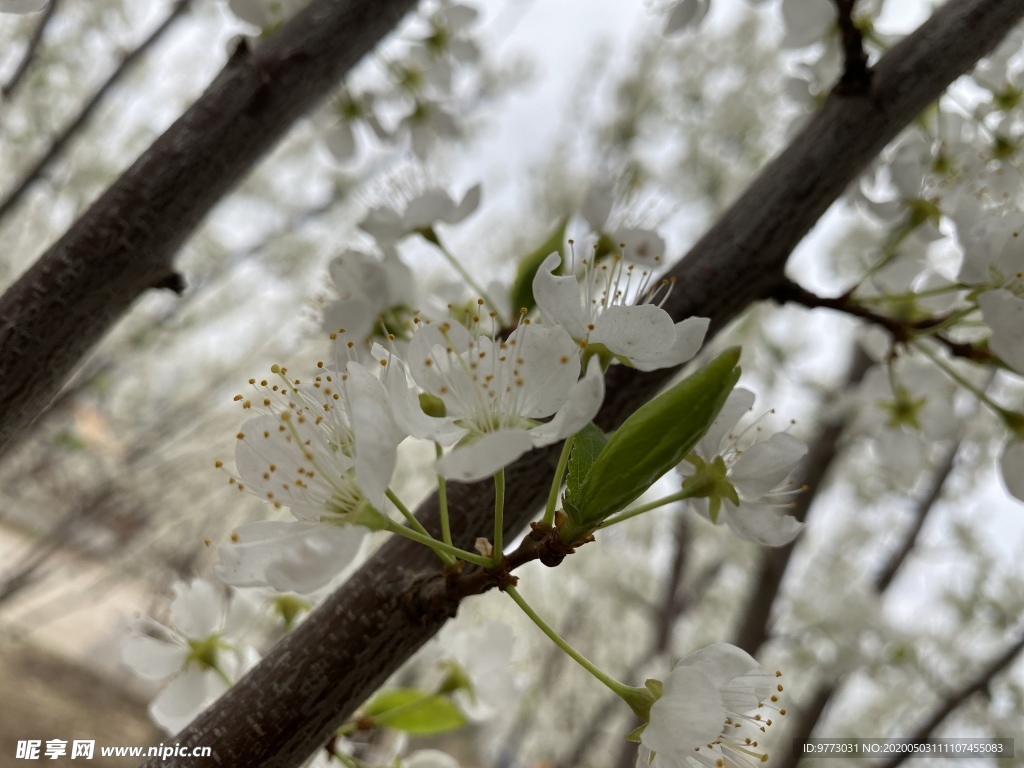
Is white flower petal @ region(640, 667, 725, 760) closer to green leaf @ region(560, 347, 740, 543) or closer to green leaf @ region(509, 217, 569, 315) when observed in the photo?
green leaf @ region(560, 347, 740, 543)

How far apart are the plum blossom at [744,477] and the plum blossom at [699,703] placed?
0.43 ft

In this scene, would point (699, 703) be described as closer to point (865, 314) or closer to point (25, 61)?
point (865, 314)

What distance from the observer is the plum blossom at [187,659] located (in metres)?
0.96

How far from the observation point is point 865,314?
0.96 meters

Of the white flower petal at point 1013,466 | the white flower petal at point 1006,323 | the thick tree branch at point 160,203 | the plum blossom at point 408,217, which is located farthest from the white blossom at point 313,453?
the white flower petal at point 1013,466

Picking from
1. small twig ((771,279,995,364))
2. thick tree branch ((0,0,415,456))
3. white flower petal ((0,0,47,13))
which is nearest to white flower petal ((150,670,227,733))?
thick tree branch ((0,0,415,456))

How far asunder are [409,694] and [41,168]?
1.71m

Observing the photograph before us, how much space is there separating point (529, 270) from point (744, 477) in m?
0.39

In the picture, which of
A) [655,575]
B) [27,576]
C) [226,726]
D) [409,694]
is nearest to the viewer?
[226,726]

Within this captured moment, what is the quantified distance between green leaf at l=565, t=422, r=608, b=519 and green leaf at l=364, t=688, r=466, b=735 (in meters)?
0.50

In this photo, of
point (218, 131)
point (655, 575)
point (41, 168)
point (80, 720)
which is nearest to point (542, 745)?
point (655, 575)

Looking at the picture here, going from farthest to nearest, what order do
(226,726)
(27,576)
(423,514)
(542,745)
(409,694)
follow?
(542,745) → (27,576) → (409,694) → (423,514) → (226,726)

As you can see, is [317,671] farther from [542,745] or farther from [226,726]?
[542,745]

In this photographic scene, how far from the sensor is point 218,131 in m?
0.88
